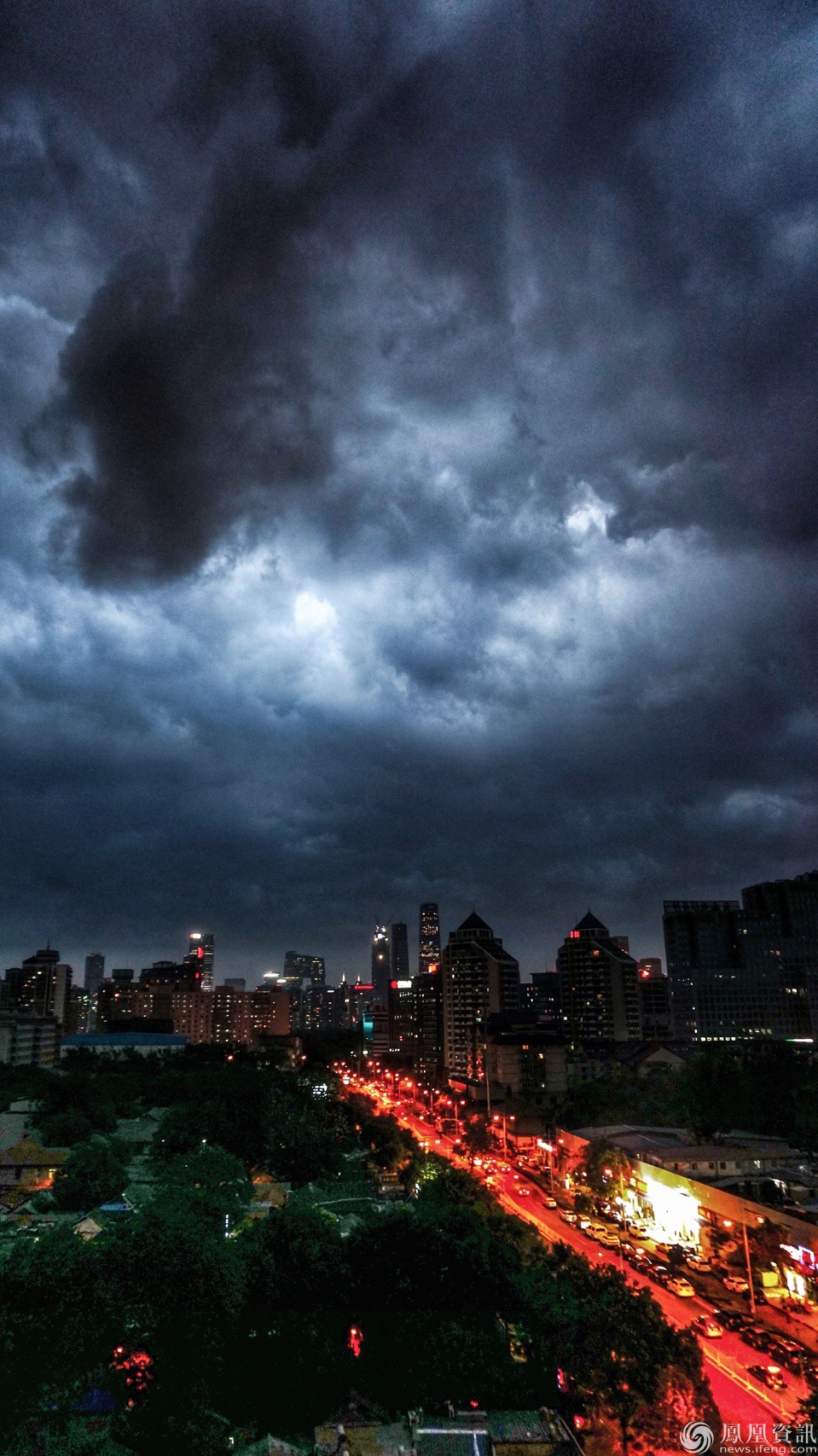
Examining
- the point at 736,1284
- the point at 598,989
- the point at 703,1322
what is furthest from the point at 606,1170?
the point at 598,989

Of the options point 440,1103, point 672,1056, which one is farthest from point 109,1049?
point 672,1056

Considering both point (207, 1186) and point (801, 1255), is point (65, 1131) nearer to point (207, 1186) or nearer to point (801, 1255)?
point (207, 1186)

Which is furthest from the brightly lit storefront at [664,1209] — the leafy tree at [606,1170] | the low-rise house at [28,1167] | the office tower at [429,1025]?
the office tower at [429,1025]

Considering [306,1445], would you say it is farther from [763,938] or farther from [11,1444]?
[763,938]

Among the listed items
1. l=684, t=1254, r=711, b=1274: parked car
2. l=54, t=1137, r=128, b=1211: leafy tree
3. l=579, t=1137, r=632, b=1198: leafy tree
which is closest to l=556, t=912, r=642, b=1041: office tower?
l=579, t=1137, r=632, b=1198: leafy tree

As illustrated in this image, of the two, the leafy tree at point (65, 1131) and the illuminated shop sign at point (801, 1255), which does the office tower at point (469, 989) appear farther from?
the illuminated shop sign at point (801, 1255)
